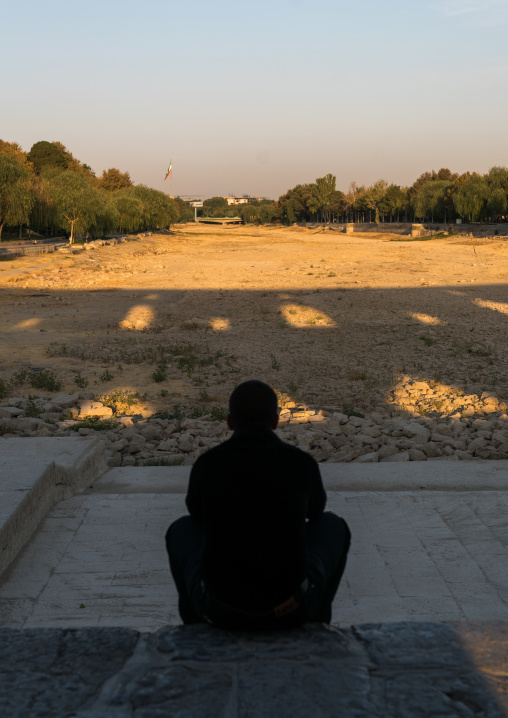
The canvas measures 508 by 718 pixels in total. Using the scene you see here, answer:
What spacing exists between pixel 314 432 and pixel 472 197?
6692cm

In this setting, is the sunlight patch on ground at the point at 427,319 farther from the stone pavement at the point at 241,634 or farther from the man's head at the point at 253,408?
the man's head at the point at 253,408

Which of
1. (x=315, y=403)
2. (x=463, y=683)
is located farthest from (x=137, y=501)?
(x=315, y=403)

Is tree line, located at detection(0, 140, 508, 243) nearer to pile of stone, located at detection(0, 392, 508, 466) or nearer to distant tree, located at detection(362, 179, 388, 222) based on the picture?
distant tree, located at detection(362, 179, 388, 222)

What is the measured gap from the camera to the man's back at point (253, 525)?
212cm

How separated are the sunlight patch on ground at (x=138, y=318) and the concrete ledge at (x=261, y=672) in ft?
50.2

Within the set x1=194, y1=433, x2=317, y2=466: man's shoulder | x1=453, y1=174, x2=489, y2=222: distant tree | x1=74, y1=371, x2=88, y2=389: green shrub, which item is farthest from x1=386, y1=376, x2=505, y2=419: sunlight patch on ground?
x1=453, y1=174, x2=489, y2=222: distant tree

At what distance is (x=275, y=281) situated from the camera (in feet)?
91.6

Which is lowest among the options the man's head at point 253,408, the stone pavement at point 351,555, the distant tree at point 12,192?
the stone pavement at point 351,555

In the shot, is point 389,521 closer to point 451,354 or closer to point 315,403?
point 315,403

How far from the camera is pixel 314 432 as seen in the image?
7.71 meters

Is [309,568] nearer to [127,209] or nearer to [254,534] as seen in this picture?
[254,534]

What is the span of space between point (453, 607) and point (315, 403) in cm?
665

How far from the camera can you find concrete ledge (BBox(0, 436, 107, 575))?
3.92 m

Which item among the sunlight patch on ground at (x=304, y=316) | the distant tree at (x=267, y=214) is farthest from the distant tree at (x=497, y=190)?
the distant tree at (x=267, y=214)
